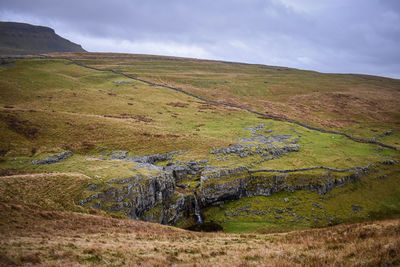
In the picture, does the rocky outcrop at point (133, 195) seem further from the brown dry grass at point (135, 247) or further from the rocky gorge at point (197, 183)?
the brown dry grass at point (135, 247)

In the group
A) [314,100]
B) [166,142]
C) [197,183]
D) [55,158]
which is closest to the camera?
[55,158]

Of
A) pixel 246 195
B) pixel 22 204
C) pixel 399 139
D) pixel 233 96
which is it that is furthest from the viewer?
pixel 233 96

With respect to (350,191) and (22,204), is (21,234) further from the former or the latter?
(350,191)

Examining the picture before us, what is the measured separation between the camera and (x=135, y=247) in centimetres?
1633

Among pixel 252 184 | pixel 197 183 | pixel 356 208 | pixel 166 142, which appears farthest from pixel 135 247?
pixel 356 208

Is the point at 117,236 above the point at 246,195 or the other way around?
above

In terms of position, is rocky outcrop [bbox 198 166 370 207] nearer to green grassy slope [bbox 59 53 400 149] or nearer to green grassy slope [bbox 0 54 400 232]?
green grassy slope [bbox 0 54 400 232]

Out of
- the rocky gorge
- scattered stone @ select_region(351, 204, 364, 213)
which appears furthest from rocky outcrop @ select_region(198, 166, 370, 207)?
scattered stone @ select_region(351, 204, 364, 213)

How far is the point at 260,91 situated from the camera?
13600cm

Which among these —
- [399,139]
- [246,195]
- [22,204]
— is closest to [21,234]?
[22,204]

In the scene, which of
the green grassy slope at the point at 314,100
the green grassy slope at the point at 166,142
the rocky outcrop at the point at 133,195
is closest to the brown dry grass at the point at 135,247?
the rocky outcrop at the point at 133,195

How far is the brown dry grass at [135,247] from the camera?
1154 centimetres

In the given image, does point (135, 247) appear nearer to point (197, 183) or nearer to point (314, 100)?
point (197, 183)

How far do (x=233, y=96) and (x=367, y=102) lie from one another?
80.1 metres
